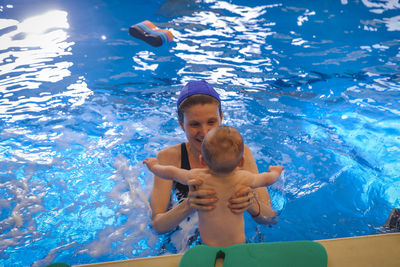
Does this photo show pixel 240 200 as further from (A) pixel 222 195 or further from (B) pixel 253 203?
(B) pixel 253 203

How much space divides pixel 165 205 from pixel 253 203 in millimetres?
811

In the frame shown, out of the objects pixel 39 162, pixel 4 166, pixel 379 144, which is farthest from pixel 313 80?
pixel 4 166

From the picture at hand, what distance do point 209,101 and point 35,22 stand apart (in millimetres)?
7891

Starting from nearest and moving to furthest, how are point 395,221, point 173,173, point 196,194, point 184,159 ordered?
point 196,194 < point 173,173 < point 395,221 < point 184,159

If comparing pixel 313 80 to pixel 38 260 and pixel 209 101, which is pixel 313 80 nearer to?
pixel 209 101

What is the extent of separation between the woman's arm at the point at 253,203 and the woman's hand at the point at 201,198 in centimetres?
14

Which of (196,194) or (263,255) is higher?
(196,194)

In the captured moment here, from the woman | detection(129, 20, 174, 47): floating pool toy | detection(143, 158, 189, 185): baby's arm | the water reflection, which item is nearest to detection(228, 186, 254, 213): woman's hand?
the woman

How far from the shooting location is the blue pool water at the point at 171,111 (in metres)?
3.18

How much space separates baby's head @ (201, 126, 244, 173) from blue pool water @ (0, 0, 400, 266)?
119 centimetres

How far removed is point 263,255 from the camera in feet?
5.25

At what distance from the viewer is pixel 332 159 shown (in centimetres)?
429

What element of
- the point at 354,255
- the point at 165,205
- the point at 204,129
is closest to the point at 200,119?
the point at 204,129

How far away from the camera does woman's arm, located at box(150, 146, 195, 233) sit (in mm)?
2193
